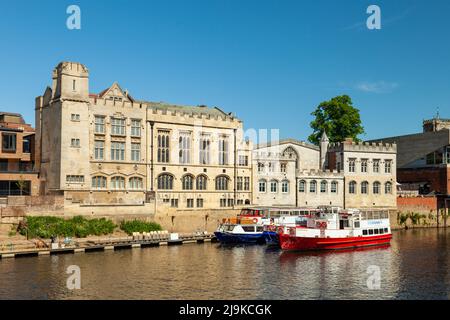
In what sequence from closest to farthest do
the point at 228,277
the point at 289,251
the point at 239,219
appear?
1. the point at 228,277
2. the point at 289,251
3. the point at 239,219

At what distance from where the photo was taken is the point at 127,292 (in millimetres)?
40000

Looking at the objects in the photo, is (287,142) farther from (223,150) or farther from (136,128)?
(136,128)

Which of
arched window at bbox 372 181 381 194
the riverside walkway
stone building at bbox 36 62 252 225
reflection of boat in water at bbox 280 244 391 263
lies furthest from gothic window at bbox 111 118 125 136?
arched window at bbox 372 181 381 194

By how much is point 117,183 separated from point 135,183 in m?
2.51

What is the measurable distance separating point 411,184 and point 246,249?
52.5 metres

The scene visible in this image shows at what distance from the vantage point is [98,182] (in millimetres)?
71188

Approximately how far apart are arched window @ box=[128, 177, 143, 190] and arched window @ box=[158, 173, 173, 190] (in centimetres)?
278

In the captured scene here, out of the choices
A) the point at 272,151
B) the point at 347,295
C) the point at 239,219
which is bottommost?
the point at 347,295

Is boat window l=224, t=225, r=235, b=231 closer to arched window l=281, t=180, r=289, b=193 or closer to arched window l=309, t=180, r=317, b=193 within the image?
arched window l=281, t=180, r=289, b=193

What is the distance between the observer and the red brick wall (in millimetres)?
97688

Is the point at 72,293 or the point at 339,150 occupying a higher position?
the point at 339,150
